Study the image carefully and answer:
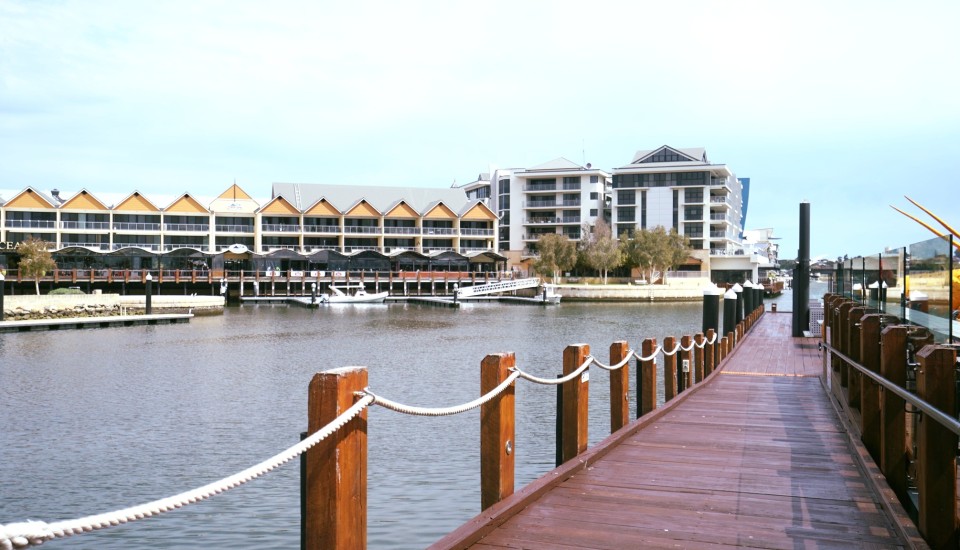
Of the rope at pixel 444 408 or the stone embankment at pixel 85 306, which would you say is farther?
the stone embankment at pixel 85 306

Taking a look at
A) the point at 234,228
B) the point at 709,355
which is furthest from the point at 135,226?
the point at 709,355

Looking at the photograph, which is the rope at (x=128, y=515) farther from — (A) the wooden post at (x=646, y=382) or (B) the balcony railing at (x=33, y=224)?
(B) the balcony railing at (x=33, y=224)

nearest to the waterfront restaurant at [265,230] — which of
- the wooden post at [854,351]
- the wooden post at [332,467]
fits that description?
the wooden post at [854,351]

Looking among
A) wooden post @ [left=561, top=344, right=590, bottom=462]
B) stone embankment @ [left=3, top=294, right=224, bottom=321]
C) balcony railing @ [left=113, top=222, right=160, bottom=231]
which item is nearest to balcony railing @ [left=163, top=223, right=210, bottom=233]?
balcony railing @ [left=113, top=222, right=160, bottom=231]

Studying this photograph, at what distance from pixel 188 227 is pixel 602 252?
42105 millimetres

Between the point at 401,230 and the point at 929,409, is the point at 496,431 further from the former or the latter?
the point at 401,230

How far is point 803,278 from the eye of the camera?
21.7m

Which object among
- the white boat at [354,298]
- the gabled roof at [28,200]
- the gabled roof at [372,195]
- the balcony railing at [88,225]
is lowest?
the white boat at [354,298]

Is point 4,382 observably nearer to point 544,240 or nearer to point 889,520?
point 889,520

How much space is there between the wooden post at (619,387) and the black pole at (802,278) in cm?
1444

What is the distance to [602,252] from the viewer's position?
80375 millimetres

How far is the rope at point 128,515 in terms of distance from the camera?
205 centimetres

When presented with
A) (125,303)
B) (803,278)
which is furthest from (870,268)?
(125,303)

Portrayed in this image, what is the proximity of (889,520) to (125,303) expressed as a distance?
170ft
